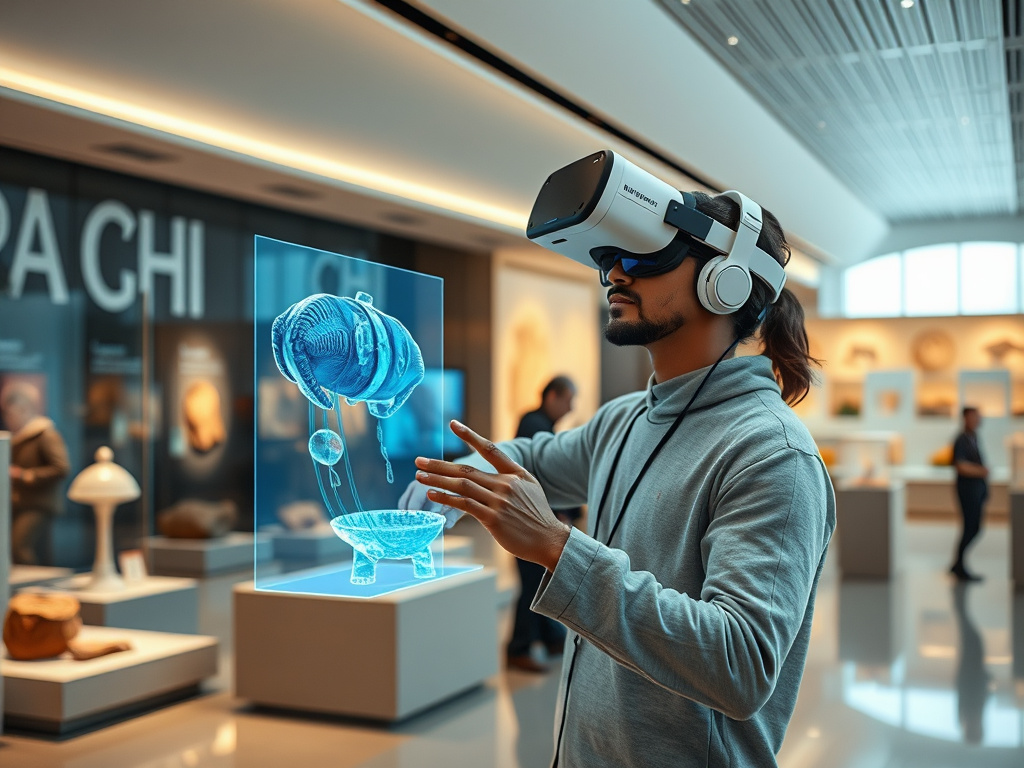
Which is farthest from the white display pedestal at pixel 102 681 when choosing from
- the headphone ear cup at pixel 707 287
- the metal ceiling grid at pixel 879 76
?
the metal ceiling grid at pixel 879 76

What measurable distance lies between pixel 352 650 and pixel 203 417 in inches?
205

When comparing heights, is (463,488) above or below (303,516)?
above

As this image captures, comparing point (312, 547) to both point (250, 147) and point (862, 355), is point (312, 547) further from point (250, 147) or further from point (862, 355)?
point (862, 355)

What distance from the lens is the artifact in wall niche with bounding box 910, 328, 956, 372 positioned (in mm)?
16781

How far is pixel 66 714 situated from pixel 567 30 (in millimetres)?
4781

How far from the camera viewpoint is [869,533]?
9.72 metres

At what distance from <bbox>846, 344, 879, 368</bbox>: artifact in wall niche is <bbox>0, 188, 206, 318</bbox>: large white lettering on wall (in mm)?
11973

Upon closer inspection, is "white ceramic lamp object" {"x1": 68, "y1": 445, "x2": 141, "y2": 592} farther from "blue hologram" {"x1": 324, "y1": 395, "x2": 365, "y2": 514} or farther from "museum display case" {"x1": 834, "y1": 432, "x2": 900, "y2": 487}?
"museum display case" {"x1": 834, "y1": 432, "x2": 900, "y2": 487}

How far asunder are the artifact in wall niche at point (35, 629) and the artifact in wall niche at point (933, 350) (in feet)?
49.9

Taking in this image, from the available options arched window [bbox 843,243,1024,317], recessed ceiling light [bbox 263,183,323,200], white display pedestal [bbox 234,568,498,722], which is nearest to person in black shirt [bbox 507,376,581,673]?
white display pedestal [bbox 234,568,498,722]

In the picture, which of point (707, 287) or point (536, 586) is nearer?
point (707, 287)

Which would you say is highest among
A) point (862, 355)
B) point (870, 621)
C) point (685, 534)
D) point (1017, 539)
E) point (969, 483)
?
point (862, 355)

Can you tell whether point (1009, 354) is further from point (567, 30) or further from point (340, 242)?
point (567, 30)

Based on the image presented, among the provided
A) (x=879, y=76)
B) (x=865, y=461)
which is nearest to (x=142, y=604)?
(x=865, y=461)
